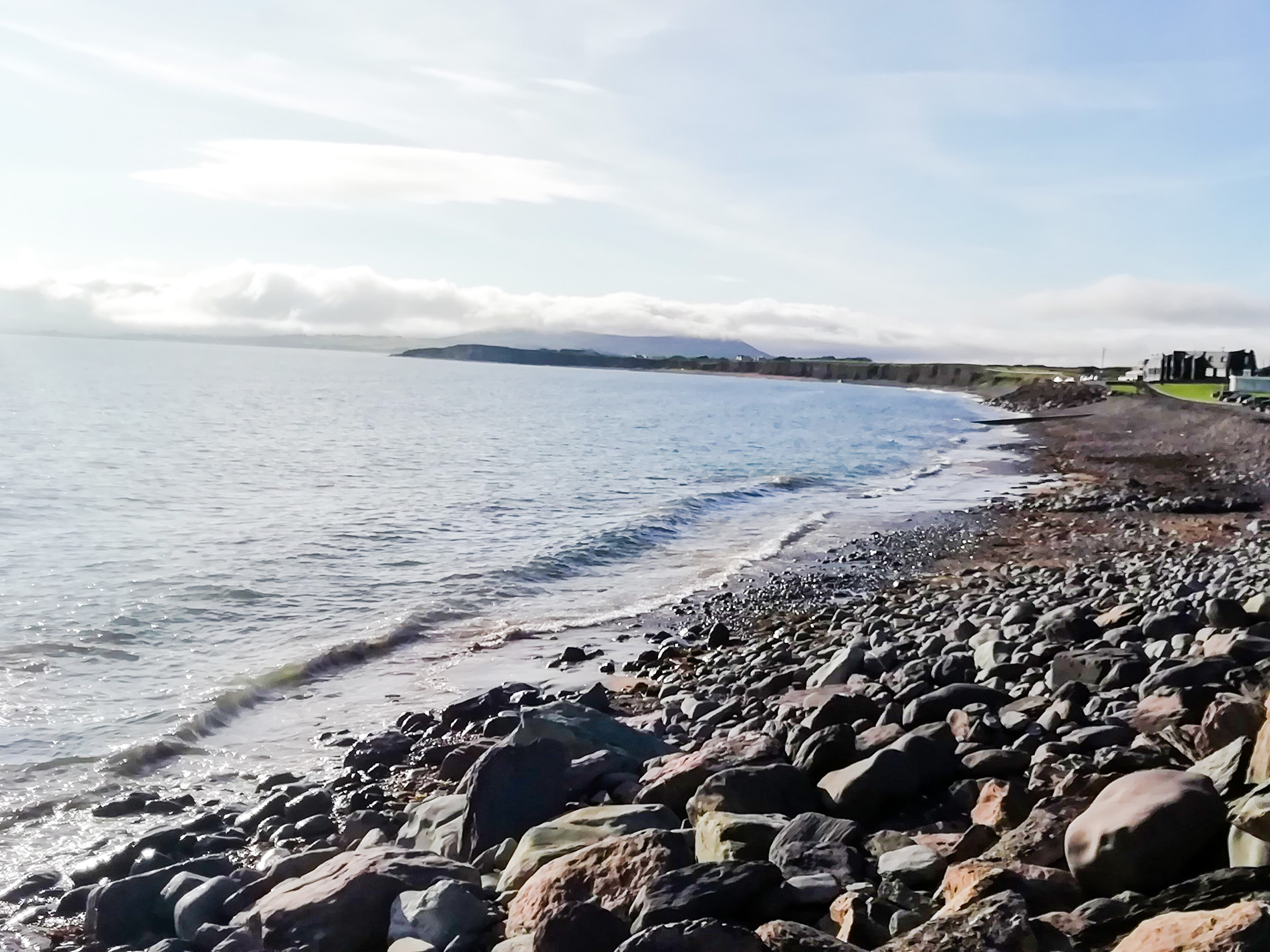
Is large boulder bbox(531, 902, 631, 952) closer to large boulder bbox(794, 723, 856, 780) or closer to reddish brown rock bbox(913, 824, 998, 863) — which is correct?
reddish brown rock bbox(913, 824, 998, 863)

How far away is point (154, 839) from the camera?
23.1 feet

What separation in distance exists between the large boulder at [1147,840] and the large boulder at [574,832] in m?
2.05

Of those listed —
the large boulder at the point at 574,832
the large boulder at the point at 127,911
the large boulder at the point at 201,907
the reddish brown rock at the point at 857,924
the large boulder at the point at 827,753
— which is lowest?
the large boulder at the point at 127,911

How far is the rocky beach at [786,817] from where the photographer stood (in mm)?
4148

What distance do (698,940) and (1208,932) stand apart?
5.63 feet

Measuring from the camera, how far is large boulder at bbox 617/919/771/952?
151 inches

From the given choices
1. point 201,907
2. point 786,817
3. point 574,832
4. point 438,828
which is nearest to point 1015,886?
point 786,817

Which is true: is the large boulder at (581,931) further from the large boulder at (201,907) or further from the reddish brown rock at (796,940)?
the large boulder at (201,907)

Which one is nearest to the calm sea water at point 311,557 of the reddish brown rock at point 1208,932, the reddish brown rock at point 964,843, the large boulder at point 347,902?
the large boulder at point 347,902

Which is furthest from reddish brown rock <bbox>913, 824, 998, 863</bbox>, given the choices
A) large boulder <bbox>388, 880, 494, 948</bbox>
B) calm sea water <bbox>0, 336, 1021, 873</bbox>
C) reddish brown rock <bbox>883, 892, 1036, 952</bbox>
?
calm sea water <bbox>0, 336, 1021, 873</bbox>

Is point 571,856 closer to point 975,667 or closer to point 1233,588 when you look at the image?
point 975,667

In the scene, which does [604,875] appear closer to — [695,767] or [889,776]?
[695,767]

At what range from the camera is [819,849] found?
5031 mm

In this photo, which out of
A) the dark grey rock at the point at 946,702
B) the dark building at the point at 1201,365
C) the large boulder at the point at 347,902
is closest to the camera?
the large boulder at the point at 347,902
